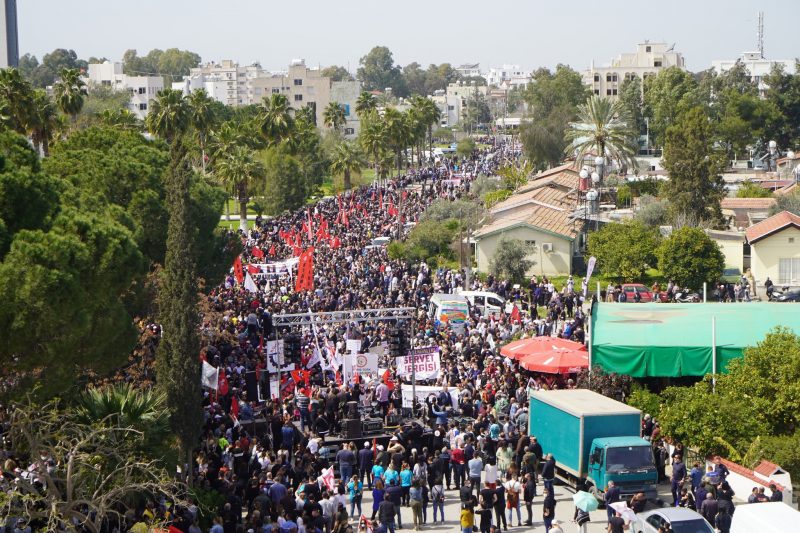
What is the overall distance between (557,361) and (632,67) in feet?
423

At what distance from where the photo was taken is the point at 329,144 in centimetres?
12006

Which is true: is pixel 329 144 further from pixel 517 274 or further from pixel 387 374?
pixel 387 374

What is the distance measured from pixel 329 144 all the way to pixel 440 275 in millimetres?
73725

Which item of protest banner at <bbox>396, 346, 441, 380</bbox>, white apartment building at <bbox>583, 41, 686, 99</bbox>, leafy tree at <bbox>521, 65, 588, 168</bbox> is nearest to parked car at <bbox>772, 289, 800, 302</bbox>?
protest banner at <bbox>396, 346, 441, 380</bbox>

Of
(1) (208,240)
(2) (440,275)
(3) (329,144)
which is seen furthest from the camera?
(3) (329,144)

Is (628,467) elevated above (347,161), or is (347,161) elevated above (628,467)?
(347,161)

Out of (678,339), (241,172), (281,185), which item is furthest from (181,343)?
(281,185)

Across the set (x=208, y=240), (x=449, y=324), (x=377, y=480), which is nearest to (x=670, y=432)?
(x=377, y=480)

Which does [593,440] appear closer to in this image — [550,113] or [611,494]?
[611,494]

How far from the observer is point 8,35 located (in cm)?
13062

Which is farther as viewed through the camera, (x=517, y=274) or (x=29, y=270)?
(x=517, y=274)

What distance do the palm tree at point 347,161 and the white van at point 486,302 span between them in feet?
166

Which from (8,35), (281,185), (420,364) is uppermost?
(8,35)

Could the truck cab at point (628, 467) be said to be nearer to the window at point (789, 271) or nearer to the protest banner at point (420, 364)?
the protest banner at point (420, 364)
